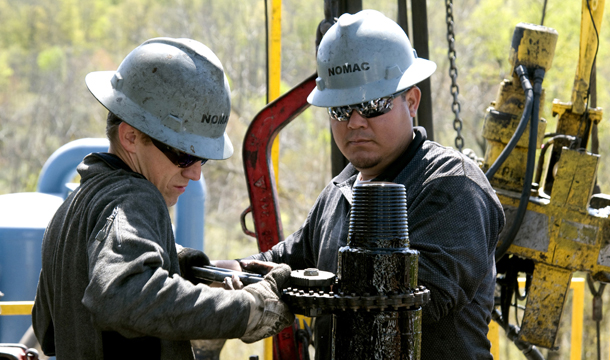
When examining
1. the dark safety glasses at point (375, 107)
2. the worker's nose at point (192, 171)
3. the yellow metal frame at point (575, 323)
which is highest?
the dark safety glasses at point (375, 107)

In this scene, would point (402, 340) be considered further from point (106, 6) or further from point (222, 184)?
point (106, 6)

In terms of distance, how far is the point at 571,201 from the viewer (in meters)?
3.89

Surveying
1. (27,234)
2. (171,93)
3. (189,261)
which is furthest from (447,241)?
(27,234)

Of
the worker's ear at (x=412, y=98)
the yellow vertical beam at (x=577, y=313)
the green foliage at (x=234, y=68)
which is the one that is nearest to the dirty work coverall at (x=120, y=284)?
the worker's ear at (x=412, y=98)

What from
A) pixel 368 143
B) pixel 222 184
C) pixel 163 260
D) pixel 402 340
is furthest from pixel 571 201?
pixel 222 184

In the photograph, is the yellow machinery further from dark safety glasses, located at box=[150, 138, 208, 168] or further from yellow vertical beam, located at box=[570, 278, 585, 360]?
dark safety glasses, located at box=[150, 138, 208, 168]

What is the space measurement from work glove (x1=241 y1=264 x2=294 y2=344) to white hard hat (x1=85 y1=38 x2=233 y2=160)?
46cm

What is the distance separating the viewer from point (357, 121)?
267cm

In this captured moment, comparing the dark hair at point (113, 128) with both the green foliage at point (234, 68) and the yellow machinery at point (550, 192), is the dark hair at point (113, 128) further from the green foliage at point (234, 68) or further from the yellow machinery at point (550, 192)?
the green foliage at point (234, 68)

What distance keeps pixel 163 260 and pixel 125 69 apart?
63 cm

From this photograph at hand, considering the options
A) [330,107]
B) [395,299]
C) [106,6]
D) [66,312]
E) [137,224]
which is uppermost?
[106,6]

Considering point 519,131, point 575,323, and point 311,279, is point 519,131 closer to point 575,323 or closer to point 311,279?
point 575,323

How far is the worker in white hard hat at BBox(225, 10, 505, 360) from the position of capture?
7.34 feet

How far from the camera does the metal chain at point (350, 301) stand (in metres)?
1.60
